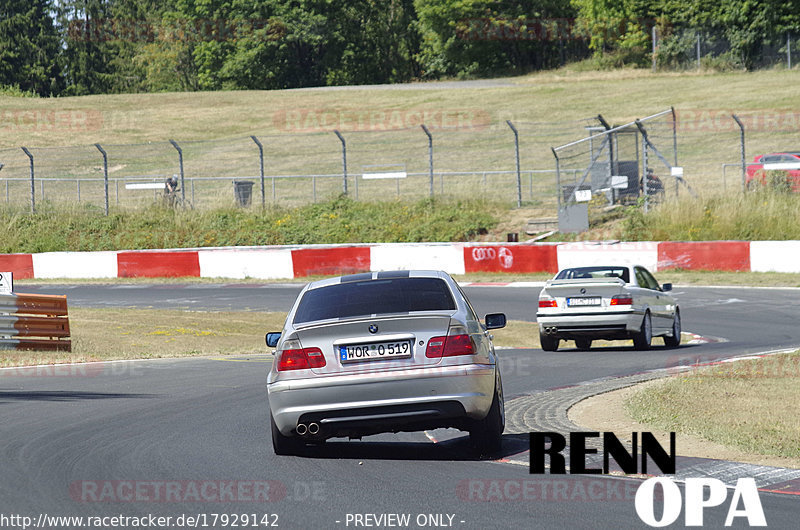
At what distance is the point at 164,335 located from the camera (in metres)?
20.1

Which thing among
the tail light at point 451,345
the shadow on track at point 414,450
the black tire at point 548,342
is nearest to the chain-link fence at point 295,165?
the black tire at point 548,342

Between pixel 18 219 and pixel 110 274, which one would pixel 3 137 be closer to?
pixel 18 219

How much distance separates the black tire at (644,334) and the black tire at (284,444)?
922 centimetres

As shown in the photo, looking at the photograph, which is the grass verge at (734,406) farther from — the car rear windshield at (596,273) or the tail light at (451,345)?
the car rear windshield at (596,273)

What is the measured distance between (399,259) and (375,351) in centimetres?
2249

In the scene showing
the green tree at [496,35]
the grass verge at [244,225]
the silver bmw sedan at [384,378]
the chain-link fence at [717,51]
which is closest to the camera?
the silver bmw sedan at [384,378]

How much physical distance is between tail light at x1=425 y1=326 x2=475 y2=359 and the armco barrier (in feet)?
35.0

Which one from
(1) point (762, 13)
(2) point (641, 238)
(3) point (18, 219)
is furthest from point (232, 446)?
(1) point (762, 13)

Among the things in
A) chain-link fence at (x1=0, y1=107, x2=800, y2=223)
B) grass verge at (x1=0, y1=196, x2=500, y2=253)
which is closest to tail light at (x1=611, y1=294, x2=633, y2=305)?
chain-link fence at (x1=0, y1=107, x2=800, y2=223)

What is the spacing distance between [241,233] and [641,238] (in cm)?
1300

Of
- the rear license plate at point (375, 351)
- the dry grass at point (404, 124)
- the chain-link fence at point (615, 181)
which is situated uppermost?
the dry grass at point (404, 124)

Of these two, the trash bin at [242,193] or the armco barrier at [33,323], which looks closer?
the armco barrier at [33,323]

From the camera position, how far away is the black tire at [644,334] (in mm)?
16875

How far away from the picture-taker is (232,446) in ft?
30.0
